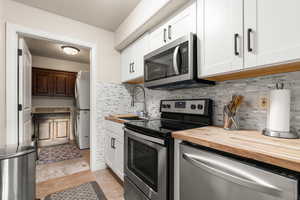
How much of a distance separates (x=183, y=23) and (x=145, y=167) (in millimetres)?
1393

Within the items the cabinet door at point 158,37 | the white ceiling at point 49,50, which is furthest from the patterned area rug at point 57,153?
the cabinet door at point 158,37

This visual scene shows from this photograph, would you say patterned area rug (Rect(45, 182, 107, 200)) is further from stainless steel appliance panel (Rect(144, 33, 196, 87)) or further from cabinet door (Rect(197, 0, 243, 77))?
cabinet door (Rect(197, 0, 243, 77))

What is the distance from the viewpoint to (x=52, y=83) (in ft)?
13.3

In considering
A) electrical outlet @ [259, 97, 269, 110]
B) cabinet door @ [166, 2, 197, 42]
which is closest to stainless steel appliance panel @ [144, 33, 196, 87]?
cabinet door @ [166, 2, 197, 42]

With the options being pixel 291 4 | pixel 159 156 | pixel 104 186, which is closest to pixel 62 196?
pixel 104 186

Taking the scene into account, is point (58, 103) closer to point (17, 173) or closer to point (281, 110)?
point (17, 173)

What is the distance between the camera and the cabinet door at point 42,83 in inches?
150

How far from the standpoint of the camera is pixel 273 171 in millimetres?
570

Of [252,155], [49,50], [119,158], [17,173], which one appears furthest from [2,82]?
[252,155]

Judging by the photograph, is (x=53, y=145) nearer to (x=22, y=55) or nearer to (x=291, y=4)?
(x=22, y=55)

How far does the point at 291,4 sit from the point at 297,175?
846 mm

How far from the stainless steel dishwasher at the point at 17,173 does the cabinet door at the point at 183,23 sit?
179 centimetres

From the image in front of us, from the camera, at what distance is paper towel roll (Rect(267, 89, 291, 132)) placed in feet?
2.90

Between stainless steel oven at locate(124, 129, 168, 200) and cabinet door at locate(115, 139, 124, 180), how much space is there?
0.75ft
